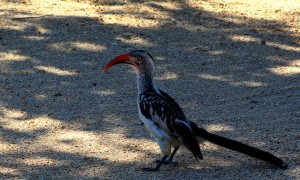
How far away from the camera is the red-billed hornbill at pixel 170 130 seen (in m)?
6.21

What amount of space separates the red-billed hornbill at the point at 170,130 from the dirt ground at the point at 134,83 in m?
0.20

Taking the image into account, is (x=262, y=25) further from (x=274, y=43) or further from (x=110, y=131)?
(x=110, y=131)

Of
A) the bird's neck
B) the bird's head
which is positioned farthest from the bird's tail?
the bird's head

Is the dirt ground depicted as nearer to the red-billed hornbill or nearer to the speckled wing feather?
the red-billed hornbill

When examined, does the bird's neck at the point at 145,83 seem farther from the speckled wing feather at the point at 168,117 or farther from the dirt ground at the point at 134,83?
the dirt ground at the point at 134,83

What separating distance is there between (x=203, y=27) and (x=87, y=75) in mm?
2433

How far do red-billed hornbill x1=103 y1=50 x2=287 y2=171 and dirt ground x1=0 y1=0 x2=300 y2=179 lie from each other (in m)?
0.20

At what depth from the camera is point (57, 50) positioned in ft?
31.7

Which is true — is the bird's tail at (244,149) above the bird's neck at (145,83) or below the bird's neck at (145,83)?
below

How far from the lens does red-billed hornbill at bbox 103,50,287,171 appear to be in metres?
6.21

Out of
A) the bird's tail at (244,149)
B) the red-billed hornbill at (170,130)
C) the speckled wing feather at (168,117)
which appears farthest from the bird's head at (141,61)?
the bird's tail at (244,149)

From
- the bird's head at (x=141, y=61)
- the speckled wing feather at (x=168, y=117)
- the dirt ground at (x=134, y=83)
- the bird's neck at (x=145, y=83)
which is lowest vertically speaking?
the dirt ground at (x=134, y=83)

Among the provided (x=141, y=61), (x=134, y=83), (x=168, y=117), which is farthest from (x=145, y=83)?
(x=134, y=83)

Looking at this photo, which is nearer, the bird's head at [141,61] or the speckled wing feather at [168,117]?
the speckled wing feather at [168,117]
